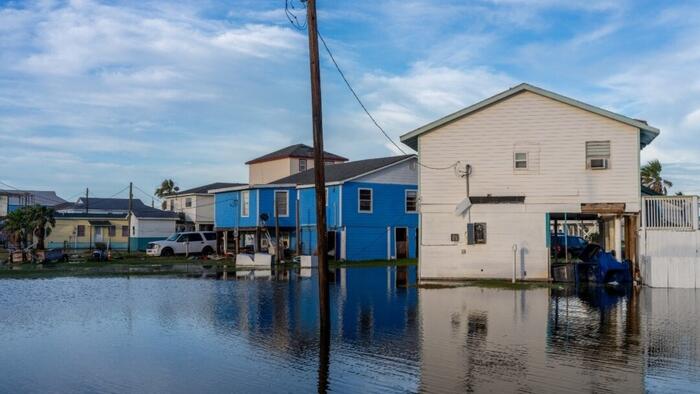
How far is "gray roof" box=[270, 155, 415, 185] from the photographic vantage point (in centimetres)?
4881

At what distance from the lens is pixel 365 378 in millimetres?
10570

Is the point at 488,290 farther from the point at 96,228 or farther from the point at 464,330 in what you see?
the point at 96,228

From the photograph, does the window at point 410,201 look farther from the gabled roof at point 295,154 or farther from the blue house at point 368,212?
the gabled roof at point 295,154

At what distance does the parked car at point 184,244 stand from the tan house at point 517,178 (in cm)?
2880

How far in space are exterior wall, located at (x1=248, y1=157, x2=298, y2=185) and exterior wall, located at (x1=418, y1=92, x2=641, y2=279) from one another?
39123 millimetres

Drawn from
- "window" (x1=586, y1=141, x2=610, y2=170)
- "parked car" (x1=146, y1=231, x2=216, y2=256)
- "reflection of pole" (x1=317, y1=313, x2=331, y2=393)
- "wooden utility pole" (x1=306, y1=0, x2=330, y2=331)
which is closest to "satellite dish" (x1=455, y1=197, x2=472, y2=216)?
"window" (x1=586, y1=141, x2=610, y2=170)

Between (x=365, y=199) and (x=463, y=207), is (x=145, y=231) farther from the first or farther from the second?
(x=463, y=207)

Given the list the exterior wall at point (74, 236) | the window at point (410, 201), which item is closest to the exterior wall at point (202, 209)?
the exterior wall at point (74, 236)

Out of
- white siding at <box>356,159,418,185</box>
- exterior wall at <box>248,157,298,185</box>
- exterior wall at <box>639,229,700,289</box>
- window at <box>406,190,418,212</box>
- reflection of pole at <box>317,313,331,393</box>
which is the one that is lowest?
reflection of pole at <box>317,313,331,393</box>

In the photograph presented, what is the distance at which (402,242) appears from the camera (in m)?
49.5

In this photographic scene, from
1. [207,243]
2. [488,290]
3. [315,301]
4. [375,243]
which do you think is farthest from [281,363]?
[207,243]

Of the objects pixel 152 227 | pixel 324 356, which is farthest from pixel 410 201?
A: pixel 324 356

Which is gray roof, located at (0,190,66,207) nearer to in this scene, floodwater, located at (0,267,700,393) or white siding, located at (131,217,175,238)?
white siding, located at (131,217,175,238)

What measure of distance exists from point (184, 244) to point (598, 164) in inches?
1347
